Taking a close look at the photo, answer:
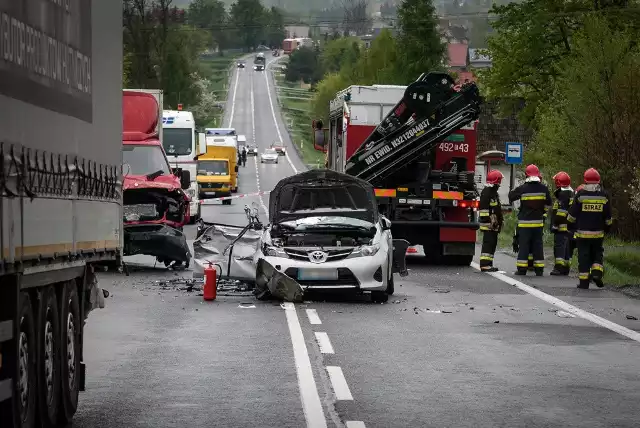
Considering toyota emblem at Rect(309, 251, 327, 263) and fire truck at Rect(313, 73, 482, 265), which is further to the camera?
fire truck at Rect(313, 73, 482, 265)

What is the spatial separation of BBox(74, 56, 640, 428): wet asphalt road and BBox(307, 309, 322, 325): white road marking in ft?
0.19

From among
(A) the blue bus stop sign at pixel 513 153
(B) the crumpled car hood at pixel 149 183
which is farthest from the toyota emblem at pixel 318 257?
(A) the blue bus stop sign at pixel 513 153

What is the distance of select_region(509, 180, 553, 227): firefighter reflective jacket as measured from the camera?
84.3ft

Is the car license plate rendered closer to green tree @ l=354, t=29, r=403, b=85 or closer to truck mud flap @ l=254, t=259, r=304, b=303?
truck mud flap @ l=254, t=259, r=304, b=303

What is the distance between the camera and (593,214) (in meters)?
23.1

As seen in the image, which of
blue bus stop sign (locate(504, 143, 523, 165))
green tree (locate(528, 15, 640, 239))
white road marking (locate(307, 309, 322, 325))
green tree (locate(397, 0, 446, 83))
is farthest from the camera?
green tree (locate(397, 0, 446, 83))

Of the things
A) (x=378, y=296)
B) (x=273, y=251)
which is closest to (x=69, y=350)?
(x=273, y=251)

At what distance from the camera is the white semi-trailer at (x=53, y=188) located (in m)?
7.65

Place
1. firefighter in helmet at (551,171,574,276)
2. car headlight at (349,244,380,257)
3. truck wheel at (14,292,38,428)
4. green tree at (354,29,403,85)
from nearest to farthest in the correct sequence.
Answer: truck wheel at (14,292,38,428)
car headlight at (349,244,380,257)
firefighter in helmet at (551,171,574,276)
green tree at (354,29,403,85)

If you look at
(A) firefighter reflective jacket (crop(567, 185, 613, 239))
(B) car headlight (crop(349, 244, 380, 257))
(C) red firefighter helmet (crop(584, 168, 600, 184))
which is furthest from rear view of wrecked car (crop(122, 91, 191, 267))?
(C) red firefighter helmet (crop(584, 168, 600, 184))

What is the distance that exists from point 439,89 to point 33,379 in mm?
21408

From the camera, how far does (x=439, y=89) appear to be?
96.1 feet

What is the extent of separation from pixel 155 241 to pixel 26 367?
53.3ft

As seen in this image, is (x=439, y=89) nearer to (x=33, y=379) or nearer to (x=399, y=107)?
(x=399, y=107)
